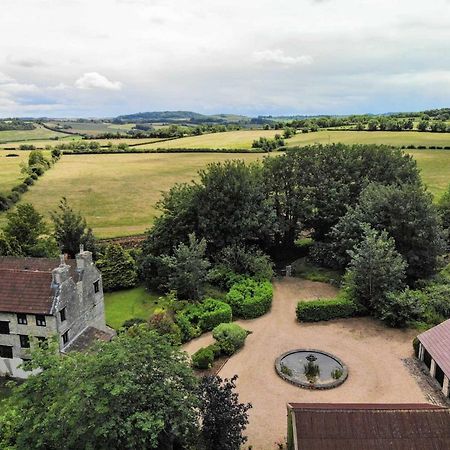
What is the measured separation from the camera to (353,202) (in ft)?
164

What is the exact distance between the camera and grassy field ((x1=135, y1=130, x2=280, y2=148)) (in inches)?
4432

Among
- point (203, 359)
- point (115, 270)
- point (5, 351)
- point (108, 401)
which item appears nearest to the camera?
point (108, 401)

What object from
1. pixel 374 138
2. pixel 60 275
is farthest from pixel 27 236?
pixel 374 138

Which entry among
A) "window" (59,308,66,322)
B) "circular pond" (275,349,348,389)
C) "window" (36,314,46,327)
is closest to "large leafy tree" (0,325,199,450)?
"window" (36,314,46,327)

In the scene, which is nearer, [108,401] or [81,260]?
[108,401]

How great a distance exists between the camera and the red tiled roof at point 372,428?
20.6 metres

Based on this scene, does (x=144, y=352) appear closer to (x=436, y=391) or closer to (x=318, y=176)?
(x=436, y=391)

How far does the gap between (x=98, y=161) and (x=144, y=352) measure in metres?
85.3

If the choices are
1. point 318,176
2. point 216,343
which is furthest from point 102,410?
point 318,176

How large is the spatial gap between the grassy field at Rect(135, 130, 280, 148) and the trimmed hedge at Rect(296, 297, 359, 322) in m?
73.4

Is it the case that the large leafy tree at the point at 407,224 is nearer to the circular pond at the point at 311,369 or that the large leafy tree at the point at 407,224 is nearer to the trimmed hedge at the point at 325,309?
the trimmed hedge at the point at 325,309

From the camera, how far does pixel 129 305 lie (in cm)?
4203

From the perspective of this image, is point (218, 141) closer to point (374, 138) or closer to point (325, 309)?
point (374, 138)

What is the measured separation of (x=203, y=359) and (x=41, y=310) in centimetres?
1092
